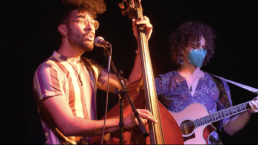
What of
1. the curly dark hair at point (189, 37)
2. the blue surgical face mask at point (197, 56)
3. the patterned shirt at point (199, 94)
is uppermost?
the curly dark hair at point (189, 37)

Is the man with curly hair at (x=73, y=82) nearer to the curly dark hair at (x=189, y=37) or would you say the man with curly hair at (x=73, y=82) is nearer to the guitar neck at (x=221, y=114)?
the guitar neck at (x=221, y=114)

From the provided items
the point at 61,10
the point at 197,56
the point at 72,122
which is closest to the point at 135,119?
the point at 72,122

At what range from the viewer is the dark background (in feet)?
9.50

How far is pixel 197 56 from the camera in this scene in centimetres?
299

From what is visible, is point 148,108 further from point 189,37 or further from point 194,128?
point 189,37

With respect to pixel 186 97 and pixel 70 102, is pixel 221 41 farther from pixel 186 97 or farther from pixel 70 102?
pixel 70 102

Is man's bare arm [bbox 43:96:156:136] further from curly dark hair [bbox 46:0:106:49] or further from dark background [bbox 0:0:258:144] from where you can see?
dark background [bbox 0:0:258:144]

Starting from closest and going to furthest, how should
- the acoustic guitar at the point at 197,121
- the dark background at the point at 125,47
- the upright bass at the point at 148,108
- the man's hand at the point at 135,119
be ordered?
1. the man's hand at the point at 135,119
2. the upright bass at the point at 148,108
3. the acoustic guitar at the point at 197,121
4. the dark background at the point at 125,47

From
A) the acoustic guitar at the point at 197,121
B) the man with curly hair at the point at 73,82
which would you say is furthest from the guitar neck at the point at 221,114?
the man with curly hair at the point at 73,82

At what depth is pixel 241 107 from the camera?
2529 mm

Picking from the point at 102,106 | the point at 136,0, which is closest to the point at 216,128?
the point at 102,106

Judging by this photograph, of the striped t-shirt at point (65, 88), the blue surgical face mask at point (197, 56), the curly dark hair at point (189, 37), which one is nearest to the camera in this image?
the striped t-shirt at point (65, 88)

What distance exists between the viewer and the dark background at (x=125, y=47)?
2.89 meters

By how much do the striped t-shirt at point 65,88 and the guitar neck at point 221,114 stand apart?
52.6 inches
